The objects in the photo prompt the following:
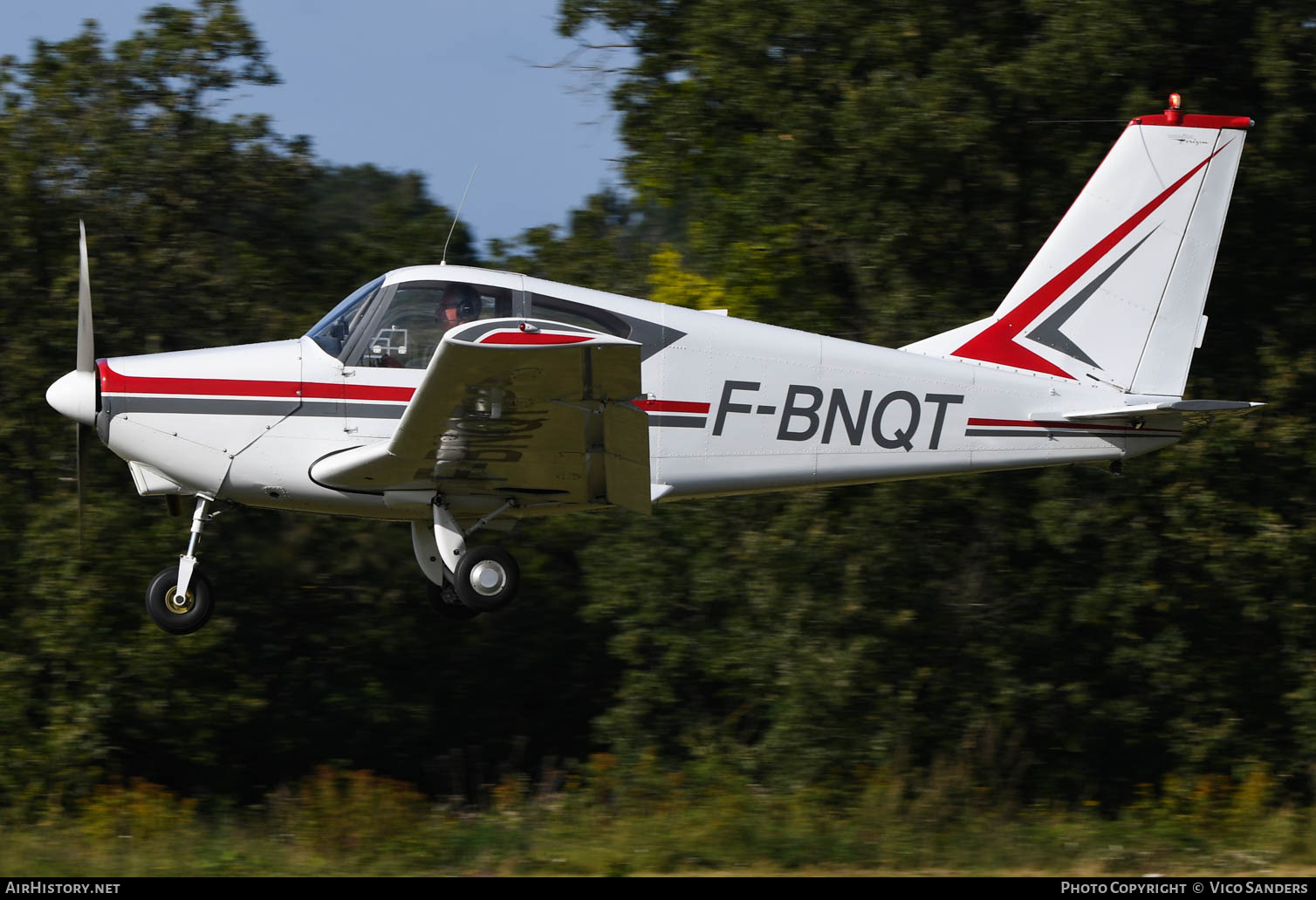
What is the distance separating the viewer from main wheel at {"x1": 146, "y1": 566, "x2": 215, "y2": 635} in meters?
8.14

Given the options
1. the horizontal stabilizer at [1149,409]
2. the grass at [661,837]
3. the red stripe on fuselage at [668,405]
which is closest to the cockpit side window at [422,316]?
the red stripe on fuselage at [668,405]

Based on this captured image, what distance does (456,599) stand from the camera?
877 centimetres

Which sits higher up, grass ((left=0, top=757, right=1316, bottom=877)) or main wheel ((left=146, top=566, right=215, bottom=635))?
main wheel ((left=146, top=566, right=215, bottom=635))

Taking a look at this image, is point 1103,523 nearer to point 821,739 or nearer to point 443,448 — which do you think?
point 821,739

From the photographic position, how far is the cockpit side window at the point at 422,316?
313 inches

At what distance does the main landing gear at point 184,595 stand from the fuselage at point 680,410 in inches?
10.5

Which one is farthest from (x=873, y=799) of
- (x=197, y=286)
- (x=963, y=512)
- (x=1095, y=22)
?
(x=197, y=286)

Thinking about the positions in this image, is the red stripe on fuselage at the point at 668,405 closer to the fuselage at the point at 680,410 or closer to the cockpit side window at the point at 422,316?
the fuselage at the point at 680,410

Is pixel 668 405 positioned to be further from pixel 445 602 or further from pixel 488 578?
pixel 445 602

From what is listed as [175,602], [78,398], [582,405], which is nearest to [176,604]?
[175,602]

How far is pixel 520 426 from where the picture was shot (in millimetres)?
7598

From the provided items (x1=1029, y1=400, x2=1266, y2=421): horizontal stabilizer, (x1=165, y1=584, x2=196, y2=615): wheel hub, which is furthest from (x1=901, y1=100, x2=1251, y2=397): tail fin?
(x1=165, y1=584, x2=196, y2=615): wheel hub

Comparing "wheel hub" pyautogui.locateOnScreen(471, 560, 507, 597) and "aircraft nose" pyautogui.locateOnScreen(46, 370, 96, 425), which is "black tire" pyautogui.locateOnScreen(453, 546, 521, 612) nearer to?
"wheel hub" pyautogui.locateOnScreen(471, 560, 507, 597)

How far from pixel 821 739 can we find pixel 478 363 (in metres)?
7.52
